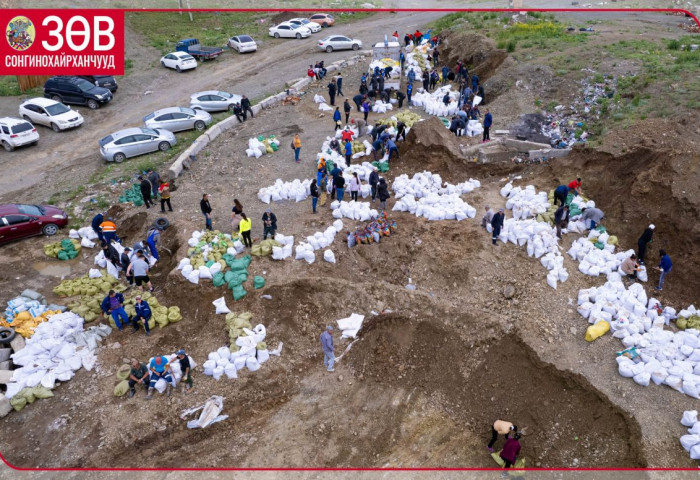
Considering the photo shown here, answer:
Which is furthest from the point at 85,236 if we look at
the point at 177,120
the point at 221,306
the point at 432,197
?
the point at 432,197

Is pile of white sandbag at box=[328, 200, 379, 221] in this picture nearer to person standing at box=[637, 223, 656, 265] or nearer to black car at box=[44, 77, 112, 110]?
person standing at box=[637, 223, 656, 265]

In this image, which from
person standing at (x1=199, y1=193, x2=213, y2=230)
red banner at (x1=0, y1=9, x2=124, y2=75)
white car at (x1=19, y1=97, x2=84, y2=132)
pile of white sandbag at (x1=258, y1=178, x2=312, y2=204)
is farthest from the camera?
red banner at (x1=0, y1=9, x2=124, y2=75)

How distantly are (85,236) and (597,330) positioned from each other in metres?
13.7

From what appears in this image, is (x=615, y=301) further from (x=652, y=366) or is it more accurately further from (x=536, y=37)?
(x=536, y=37)

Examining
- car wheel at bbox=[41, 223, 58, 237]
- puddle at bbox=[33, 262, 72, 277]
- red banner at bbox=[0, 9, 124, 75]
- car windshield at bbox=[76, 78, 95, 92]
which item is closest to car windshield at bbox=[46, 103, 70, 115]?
car windshield at bbox=[76, 78, 95, 92]

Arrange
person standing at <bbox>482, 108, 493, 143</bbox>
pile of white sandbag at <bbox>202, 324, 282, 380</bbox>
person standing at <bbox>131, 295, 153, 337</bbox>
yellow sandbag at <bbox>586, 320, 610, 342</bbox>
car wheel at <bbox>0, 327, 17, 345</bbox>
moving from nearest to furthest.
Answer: pile of white sandbag at <bbox>202, 324, 282, 380</bbox> < yellow sandbag at <bbox>586, 320, 610, 342</bbox> < car wheel at <bbox>0, 327, 17, 345</bbox> < person standing at <bbox>131, 295, 153, 337</bbox> < person standing at <bbox>482, 108, 493, 143</bbox>

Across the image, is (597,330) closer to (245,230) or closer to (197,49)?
(245,230)

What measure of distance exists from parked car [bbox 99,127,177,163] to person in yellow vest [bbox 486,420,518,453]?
51.8 feet

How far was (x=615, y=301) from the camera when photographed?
1112cm

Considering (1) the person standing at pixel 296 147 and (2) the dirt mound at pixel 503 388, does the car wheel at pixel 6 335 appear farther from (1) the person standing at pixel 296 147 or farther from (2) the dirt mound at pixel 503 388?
(1) the person standing at pixel 296 147

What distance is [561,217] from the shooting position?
43.0ft

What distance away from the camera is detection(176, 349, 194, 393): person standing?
32.7 feet

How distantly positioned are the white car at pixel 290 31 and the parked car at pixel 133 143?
49.1 feet

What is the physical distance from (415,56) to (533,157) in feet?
37.1
